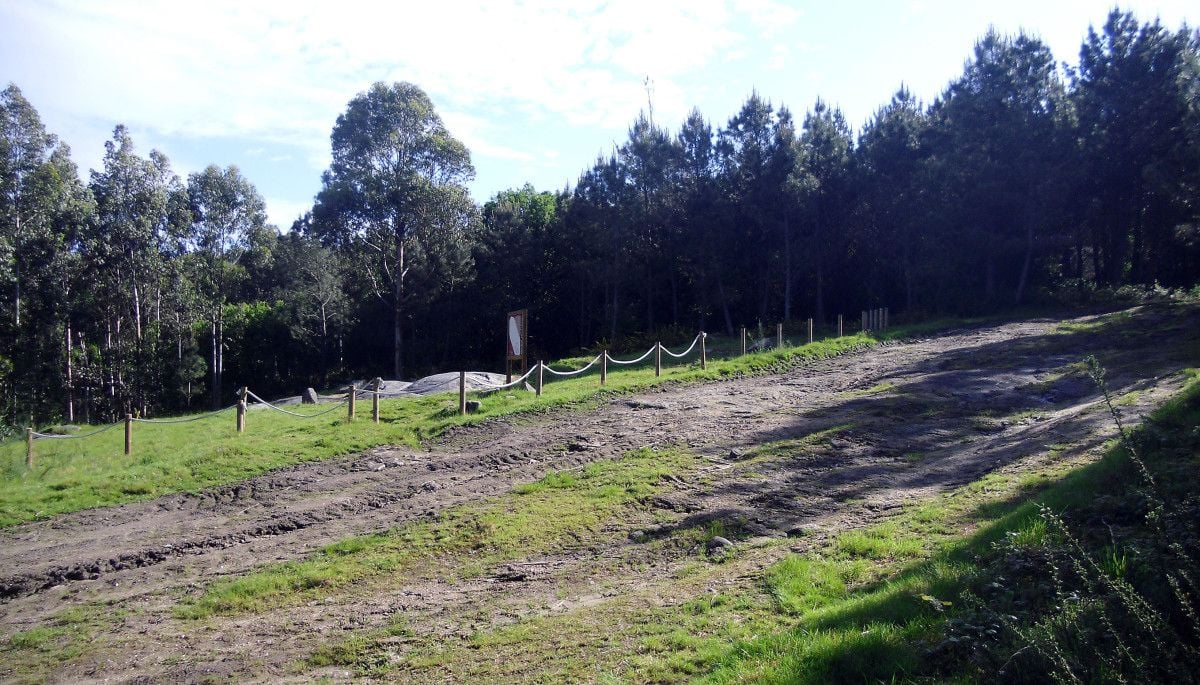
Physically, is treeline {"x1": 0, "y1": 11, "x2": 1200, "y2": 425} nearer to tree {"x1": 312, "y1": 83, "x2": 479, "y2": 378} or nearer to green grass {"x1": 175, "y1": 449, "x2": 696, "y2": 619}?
tree {"x1": 312, "y1": 83, "x2": 479, "y2": 378}

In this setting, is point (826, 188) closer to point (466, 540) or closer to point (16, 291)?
point (466, 540)

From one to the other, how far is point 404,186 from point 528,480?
3223 cm

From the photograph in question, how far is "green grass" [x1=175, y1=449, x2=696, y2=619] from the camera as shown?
8.91 m

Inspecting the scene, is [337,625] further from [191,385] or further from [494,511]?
[191,385]

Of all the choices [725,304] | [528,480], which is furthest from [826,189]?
[528,480]

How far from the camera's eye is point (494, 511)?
10922 millimetres

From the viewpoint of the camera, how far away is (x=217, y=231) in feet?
155

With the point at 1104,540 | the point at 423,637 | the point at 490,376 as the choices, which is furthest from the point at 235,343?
the point at 1104,540

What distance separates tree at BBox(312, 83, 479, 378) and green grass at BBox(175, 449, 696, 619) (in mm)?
32422

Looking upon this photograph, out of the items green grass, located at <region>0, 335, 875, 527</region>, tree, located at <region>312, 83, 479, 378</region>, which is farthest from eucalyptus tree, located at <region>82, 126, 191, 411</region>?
green grass, located at <region>0, 335, 875, 527</region>

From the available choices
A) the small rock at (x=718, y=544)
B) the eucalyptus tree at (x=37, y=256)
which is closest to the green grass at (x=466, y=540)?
the small rock at (x=718, y=544)

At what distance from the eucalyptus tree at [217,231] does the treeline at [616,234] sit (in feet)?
0.46

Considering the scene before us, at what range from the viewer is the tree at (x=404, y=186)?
4109 cm

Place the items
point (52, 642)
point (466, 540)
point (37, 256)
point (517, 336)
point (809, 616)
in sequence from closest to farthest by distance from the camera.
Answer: point (809, 616)
point (52, 642)
point (466, 540)
point (517, 336)
point (37, 256)
